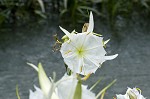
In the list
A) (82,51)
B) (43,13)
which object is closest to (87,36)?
(82,51)

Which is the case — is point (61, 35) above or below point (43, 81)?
below

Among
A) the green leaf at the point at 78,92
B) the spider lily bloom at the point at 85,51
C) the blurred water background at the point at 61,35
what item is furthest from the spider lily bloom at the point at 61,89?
the blurred water background at the point at 61,35

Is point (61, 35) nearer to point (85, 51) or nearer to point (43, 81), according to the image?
point (85, 51)

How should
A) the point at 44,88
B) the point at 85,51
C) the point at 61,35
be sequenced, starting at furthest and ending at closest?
the point at 61,35
the point at 85,51
the point at 44,88

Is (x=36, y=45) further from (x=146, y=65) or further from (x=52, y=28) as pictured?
(x=146, y=65)

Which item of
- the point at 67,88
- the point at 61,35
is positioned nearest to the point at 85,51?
the point at 67,88

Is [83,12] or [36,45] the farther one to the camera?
[83,12]

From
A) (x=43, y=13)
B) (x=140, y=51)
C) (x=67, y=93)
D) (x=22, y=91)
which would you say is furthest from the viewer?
(x=43, y=13)

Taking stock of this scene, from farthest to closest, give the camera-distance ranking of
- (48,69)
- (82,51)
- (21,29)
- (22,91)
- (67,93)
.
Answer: (21,29)
(48,69)
(22,91)
(82,51)
(67,93)

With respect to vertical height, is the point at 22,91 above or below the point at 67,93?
below
